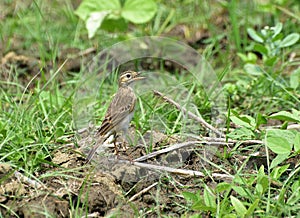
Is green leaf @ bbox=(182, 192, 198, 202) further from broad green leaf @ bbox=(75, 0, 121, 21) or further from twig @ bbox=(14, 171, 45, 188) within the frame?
broad green leaf @ bbox=(75, 0, 121, 21)

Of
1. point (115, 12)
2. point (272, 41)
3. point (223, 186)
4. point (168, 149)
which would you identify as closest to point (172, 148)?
point (168, 149)

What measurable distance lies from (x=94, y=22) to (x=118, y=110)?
6.83ft

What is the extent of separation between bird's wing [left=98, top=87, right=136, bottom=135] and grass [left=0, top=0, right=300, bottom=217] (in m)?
0.33

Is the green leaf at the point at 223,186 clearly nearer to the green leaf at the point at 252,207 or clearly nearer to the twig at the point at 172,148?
the green leaf at the point at 252,207

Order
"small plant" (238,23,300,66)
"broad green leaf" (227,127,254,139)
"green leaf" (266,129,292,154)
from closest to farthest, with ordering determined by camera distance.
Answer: "green leaf" (266,129,292,154) → "broad green leaf" (227,127,254,139) → "small plant" (238,23,300,66)

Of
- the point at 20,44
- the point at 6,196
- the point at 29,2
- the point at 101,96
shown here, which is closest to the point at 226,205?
the point at 6,196

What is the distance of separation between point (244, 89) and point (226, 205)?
6.38ft

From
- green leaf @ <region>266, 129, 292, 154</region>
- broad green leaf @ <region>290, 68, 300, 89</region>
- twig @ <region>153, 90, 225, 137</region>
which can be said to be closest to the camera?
green leaf @ <region>266, 129, 292, 154</region>

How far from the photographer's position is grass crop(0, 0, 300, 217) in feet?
12.2

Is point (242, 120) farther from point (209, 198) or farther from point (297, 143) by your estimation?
point (209, 198)

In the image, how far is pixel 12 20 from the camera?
6.65m

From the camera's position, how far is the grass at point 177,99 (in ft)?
12.2

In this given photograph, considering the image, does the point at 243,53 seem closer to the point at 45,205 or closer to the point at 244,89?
the point at 244,89

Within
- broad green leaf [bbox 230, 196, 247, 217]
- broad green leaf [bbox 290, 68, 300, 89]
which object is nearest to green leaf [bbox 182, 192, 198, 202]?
broad green leaf [bbox 230, 196, 247, 217]
